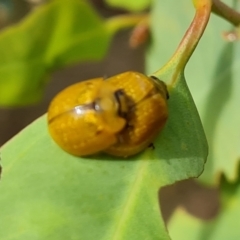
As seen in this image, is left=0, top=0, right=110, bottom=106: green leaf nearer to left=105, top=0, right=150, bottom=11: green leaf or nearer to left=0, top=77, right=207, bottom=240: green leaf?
left=105, top=0, right=150, bottom=11: green leaf

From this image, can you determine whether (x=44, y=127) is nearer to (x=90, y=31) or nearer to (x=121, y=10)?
(x=90, y=31)

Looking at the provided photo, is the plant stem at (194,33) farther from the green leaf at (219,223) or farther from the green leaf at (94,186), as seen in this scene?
the green leaf at (219,223)

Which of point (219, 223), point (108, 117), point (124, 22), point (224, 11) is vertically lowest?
point (219, 223)

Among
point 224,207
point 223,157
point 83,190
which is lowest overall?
point 224,207

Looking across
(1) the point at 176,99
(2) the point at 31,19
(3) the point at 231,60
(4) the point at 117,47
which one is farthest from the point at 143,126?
(4) the point at 117,47

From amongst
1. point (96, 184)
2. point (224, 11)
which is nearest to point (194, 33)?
point (224, 11)

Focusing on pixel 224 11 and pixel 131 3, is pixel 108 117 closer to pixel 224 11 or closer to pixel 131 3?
pixel 224 11
